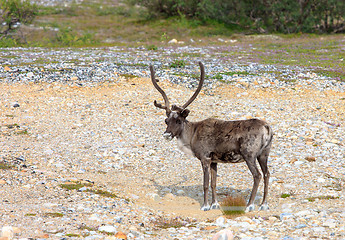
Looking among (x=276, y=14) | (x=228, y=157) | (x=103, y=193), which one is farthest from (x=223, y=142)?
(x=276, y=14)

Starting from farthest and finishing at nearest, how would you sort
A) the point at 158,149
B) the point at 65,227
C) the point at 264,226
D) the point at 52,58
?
1. the point at 52,58
2. the point at 158,149
3. the point at 264,226
4. the point at 65,227

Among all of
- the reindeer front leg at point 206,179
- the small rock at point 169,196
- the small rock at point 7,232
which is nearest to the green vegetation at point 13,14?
the small rock at point 169,196

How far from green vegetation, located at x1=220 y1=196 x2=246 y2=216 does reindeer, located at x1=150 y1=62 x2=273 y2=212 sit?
21 cm

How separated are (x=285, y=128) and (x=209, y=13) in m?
33.2

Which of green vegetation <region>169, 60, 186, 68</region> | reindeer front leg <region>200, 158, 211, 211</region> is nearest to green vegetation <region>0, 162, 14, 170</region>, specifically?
reindeer front leg <region>200, 158, 211, 211</region>

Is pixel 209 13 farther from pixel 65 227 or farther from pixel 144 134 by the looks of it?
pixel 65 227

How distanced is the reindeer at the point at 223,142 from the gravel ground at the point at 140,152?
2.79 feet

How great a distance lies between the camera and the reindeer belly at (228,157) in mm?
10812

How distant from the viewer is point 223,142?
35.7 ft

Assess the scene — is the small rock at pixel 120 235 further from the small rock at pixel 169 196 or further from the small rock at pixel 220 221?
the small rock at pixel 169 196

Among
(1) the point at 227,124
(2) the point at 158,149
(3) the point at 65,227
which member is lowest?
(2) the point at 158,149

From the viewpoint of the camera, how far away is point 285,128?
16438mm

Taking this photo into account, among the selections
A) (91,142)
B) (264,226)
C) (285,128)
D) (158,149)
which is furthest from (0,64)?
(264,226)

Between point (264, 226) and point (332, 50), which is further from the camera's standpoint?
point (332, 50)
